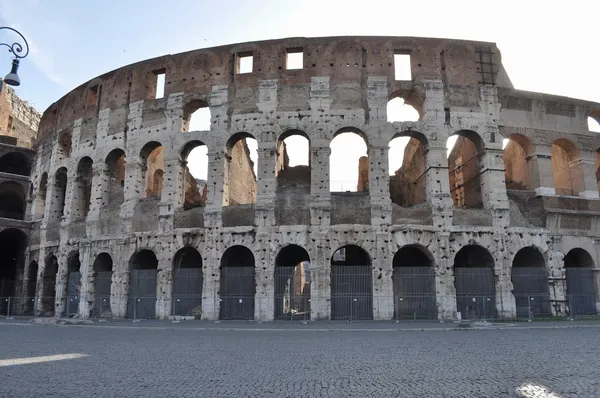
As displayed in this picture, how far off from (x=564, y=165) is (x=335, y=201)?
1095 cm

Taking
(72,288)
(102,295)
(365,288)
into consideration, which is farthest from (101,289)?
(365,288)

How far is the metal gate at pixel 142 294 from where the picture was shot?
16.9 m

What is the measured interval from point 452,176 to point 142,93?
48.8 feet

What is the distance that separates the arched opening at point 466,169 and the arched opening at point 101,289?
1536 cm

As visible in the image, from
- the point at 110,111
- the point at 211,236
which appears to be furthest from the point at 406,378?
the point at 110,111

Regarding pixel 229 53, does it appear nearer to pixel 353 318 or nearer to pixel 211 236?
pixel 211 236

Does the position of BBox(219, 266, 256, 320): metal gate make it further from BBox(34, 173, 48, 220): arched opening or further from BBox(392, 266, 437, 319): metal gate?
BBox(34, 173, 48, 220): arched opening

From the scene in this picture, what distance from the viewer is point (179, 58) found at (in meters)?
18.9

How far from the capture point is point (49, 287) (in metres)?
20.8

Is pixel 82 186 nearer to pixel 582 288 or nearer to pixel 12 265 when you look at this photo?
pixel 12 265

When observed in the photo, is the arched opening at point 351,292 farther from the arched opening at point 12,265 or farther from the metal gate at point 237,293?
the arched opening at point 12,265

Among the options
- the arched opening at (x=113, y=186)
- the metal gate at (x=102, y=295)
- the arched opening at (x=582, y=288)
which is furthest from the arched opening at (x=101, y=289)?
the arched opening at (x=582, y=288)

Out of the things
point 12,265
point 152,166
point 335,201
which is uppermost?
point 152,166

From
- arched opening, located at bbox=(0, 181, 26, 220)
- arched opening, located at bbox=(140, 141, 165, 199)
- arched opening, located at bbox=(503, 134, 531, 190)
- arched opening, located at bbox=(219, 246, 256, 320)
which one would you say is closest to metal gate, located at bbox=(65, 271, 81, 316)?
arched opening, located at bbox=(140, 141, 165, 199)
